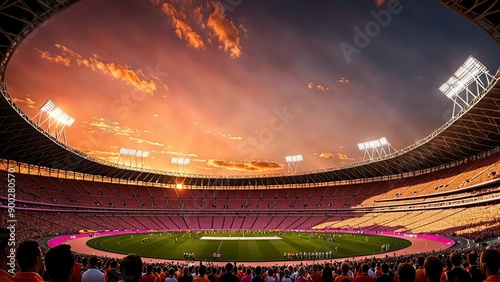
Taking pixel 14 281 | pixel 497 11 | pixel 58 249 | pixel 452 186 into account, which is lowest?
pixel 14 281

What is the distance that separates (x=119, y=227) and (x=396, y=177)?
67360 millimetres

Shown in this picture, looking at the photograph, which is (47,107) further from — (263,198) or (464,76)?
(464,76)

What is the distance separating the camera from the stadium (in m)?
42.2

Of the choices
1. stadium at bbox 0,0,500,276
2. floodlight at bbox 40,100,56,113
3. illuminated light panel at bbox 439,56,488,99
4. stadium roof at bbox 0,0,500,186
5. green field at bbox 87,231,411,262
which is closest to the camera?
stadium roof at bbox 0,0,500,186

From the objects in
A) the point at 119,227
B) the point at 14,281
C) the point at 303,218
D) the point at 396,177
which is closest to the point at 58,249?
the point at 14,281

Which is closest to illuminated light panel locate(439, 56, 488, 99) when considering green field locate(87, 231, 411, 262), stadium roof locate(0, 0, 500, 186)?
stadium roof locate(0, 0, 500, 186)

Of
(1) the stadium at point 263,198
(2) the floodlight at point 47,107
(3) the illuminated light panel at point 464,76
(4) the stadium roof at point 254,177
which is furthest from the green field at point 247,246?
(3) the illuminated light panel at point 464,76

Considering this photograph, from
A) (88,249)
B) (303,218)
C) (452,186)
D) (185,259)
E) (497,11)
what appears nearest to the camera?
(497,11)

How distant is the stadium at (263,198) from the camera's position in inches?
1660

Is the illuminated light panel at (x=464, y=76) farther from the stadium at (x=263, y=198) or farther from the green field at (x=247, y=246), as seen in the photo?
the green field at (x=247, y=246)

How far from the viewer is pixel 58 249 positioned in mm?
4008

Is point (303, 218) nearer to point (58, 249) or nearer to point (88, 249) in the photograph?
point (88, 249)

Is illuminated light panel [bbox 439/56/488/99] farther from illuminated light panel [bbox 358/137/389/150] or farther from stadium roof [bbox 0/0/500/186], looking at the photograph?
illuminated light panel [bbox 358/137/389/150]

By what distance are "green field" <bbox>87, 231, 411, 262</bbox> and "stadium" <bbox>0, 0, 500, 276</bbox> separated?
0.26 m
